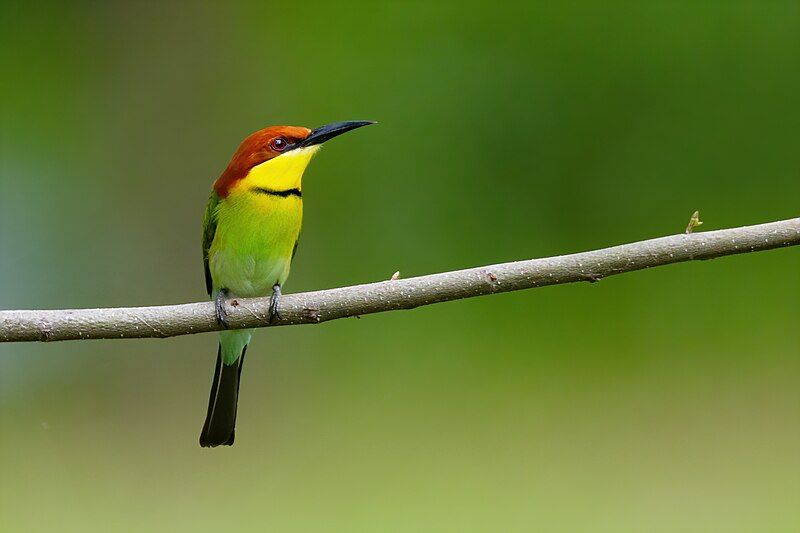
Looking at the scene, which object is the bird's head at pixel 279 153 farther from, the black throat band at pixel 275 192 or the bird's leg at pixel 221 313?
the bird's leg at pixel 221 313

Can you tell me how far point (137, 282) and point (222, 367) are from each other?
1435mm

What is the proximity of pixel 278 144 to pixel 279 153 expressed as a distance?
2 cm

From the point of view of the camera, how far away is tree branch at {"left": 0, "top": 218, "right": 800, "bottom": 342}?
4.71 feet

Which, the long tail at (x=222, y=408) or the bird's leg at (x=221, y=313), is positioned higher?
the bird's leg at (x=221, y=313)

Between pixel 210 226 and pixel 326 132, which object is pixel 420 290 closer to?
pixel 326 132

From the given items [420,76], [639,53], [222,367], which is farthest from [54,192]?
[639,53]

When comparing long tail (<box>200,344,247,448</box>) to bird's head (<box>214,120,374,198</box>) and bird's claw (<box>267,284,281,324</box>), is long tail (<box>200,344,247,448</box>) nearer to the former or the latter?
bird's head (<box>214,120,374,198</box>)

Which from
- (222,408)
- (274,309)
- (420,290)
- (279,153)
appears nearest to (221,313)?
(274,309)

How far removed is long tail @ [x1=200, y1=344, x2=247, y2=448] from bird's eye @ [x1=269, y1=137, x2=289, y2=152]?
0.45 m

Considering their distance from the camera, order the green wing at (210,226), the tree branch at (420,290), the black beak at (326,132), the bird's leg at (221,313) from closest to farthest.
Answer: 1. the tree branch at (420,290)
2. the bird's leg at (221,313)
3. the black beak at (326,132)
4. the green wing at (210,226)

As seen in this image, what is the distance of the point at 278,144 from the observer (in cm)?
195

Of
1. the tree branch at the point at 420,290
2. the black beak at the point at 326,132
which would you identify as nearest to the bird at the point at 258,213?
the black beak at the point at 326,132

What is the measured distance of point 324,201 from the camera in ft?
12.1

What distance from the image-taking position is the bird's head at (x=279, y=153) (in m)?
1.93
